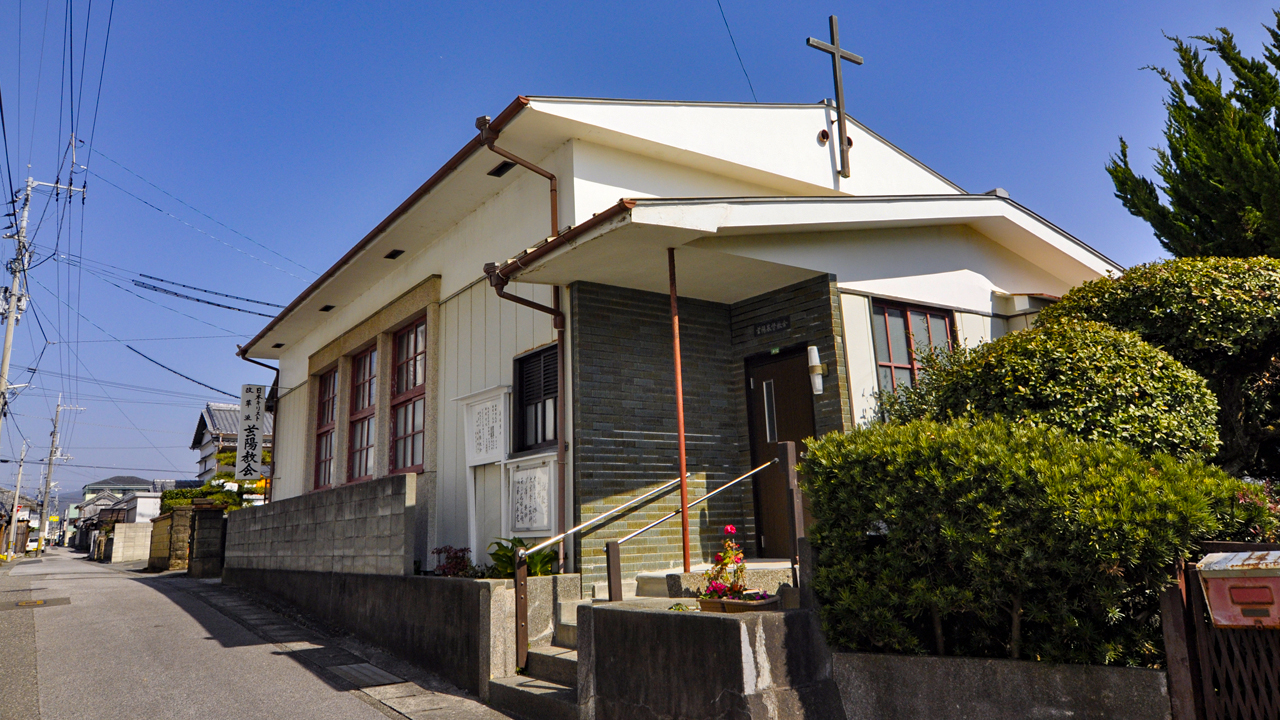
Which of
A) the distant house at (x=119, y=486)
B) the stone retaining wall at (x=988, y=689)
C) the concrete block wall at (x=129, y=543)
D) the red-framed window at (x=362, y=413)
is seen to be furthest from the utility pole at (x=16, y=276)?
the distant house at (x=119, y=486)

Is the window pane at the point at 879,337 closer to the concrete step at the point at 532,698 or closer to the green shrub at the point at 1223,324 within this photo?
the green shrub at the point at 1223,324

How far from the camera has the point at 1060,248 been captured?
9.66m

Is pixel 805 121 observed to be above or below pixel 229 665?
above

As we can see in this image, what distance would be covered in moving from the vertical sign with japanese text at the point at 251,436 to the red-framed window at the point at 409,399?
5.97m

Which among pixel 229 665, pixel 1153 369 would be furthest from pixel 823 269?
pixel 229 665

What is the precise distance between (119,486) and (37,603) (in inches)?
4112

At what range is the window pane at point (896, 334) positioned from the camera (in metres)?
8.27

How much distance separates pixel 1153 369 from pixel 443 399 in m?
7.71

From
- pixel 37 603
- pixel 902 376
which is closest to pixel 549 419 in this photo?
pixel 902 376

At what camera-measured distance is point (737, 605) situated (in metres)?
4.78

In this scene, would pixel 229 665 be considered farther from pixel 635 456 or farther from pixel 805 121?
pixel 805 121

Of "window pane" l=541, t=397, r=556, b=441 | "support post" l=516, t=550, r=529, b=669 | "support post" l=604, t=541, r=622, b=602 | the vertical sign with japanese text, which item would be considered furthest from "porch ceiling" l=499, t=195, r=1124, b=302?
the vertical sign with japanese text

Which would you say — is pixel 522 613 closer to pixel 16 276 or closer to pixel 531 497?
pixel 531 497

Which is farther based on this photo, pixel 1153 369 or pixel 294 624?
pixel 294 624
